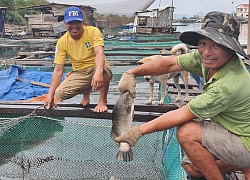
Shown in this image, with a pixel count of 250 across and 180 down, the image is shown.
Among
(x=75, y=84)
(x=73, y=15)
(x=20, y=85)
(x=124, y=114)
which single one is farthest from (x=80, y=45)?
(x=20, y=85)

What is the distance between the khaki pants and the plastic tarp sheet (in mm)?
3480

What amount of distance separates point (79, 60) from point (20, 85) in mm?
4365

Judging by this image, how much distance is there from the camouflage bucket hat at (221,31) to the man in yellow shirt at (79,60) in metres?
1.63

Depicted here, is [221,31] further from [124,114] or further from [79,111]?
[79,111]

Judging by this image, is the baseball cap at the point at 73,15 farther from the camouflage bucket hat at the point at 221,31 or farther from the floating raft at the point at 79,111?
the camouflage bucket hat at the point at 221,31

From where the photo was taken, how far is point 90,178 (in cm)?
468

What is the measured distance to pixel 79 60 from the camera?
438 cm

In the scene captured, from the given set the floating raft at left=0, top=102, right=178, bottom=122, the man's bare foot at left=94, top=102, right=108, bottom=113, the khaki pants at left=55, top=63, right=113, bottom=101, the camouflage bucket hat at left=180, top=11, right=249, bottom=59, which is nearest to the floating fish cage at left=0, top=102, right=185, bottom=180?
the floating raft at left=0, top=102, right=178, bottom=122

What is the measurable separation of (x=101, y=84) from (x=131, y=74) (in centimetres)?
84

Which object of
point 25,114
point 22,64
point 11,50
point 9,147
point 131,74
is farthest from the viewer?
point 11,50

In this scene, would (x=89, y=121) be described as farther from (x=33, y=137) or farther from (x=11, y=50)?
(x=11, y=50)

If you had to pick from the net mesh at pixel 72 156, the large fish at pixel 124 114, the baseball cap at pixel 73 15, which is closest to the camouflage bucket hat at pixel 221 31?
the large fish at pixel 124 114

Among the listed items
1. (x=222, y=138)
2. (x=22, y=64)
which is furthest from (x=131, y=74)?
(x=22, y=64)

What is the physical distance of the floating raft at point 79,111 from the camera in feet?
13.1
